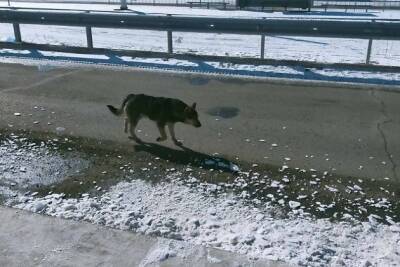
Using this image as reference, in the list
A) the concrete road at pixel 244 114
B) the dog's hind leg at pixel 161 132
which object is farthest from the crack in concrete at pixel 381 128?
the dog's hind leg at pixel 161 132

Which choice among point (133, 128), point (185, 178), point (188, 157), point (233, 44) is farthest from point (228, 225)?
point (233, 44)

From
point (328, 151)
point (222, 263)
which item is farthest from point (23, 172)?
point (328, 151)

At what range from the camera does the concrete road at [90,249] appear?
4.00 meters

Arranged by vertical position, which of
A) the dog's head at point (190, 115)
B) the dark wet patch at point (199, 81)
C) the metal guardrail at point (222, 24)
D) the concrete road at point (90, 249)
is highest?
the metal guardrail at point (222, 24)

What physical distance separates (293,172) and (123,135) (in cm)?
260

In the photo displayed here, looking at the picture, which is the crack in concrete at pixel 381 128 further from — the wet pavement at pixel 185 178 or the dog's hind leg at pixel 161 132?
the dog's hind leg at pixel 161 132

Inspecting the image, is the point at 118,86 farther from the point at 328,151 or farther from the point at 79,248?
the point at 79,248

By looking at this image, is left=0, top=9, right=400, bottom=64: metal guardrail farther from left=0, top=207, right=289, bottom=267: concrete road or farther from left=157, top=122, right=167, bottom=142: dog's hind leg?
left=0, top=207, right=289, bottom=267: concrete road

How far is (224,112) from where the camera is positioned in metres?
7.85

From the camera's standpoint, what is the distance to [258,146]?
6.54 meters

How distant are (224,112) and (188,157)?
1.88 meters

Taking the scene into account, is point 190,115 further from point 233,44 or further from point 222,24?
point 233,44

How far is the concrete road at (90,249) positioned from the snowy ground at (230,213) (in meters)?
0.14

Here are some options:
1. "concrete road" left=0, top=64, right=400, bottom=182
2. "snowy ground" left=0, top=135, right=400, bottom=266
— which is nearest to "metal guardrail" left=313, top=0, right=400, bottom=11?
"concrete road" left=0, top=64, right=400, bottom=182
